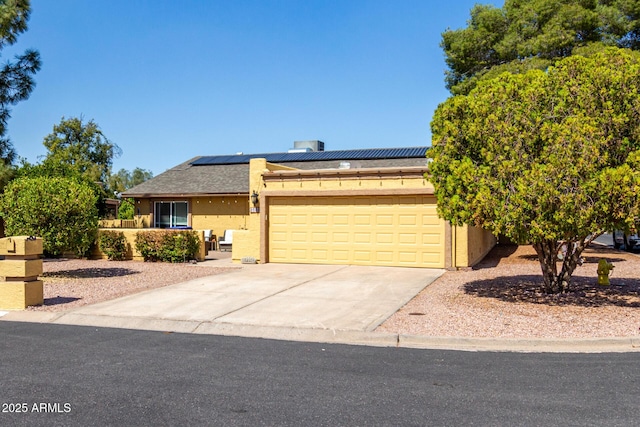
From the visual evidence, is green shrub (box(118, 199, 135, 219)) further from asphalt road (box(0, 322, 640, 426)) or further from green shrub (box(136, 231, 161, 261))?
asphalt road (box(0, 322, 640, 426))

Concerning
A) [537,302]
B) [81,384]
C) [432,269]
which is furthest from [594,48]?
[81,384]

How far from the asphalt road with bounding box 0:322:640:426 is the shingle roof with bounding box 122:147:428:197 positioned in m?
19.8

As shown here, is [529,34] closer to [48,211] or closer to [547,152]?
[547,152]

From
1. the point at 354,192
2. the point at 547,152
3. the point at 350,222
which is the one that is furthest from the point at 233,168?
the point at 547,152

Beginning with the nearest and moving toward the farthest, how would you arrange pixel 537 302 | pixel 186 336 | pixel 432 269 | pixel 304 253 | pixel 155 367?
pixel 155 367 < pixel 186 336 < pixel 537 302 < pixel 432 269 < pixel 304 253

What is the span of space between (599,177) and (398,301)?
173 inches

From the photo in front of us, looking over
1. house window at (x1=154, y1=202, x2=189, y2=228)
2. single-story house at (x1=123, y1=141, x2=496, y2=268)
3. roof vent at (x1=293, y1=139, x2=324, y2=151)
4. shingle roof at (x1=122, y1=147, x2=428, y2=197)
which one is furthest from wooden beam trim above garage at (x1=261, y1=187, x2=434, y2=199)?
roof vent at (x1=293, y1=139, x2=324, y2=151)

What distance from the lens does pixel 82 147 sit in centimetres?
4956

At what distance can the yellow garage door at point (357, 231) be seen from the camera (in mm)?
17828

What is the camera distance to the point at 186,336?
8867 mm

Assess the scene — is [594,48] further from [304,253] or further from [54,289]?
[54,289]

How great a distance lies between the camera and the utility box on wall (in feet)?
35.3

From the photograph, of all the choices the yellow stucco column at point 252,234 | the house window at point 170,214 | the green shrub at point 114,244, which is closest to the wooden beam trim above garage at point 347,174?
the yellow stucco column at point 252,234

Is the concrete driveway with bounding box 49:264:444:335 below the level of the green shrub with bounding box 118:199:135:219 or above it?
below
